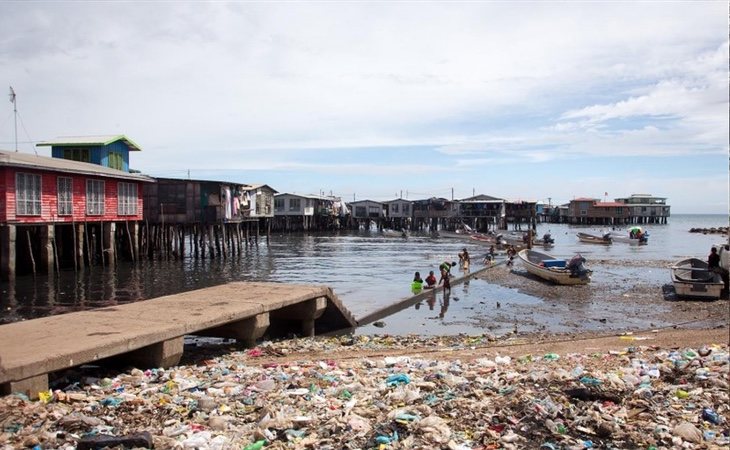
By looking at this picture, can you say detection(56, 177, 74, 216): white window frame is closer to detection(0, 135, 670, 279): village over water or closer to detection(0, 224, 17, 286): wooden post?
detection(0, 135, 670, 279): village over water

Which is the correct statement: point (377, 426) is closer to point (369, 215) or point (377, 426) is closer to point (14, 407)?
point (14, 407)

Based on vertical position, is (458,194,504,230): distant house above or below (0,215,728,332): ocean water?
above

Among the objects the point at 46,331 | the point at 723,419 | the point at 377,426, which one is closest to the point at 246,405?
the point at 377,426

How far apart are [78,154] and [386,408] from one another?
33.7 m

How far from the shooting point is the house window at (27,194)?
74.8ft

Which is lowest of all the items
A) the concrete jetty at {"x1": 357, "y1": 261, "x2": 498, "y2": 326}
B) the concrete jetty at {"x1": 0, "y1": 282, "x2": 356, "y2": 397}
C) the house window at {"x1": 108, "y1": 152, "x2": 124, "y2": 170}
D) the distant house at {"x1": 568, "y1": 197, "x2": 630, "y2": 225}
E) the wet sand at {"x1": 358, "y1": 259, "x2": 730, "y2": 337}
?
the wet sand at {"x1": 358, "y1": 259, "x2": 730, "y2": 337}

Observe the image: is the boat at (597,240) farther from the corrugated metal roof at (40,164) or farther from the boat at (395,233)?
the corrugated metal roof at (40,164)

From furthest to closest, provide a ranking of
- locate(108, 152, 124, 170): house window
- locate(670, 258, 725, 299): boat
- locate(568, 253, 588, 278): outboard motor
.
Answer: locate(108, 152, 124, 170): house window, locate(568, 253, 588, 278): outboard motor, locate(670, 258, 725, 299): boat

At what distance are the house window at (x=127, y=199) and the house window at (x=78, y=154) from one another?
4.62 metres

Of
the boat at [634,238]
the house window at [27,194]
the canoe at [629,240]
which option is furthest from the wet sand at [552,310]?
the boat at [634,238]

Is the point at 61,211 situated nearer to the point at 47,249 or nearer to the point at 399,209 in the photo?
the point at 47,249

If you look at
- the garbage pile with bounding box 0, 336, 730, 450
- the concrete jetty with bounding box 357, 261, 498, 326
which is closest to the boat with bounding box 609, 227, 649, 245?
the concrete jetty with bounding box 357, 261, 498, 326

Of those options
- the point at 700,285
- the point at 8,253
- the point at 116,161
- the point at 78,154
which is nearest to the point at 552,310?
the point at 700,285

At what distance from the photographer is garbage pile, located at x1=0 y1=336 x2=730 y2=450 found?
535cm
